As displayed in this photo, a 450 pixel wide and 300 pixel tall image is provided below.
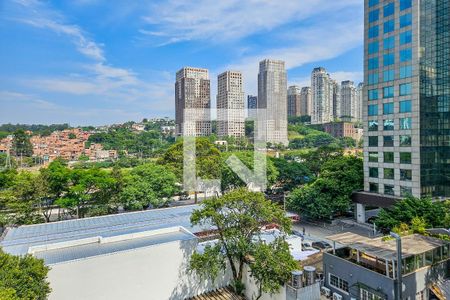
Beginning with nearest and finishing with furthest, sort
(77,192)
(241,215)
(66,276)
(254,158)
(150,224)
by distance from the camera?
(66,276) < (241,215) < (150,224) < (77,192) < (254,158)

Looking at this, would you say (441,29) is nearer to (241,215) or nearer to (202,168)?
(241,215)

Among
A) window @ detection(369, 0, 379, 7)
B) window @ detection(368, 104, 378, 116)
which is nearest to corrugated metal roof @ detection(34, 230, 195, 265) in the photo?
window @ detection(368, 104, 378, 116)

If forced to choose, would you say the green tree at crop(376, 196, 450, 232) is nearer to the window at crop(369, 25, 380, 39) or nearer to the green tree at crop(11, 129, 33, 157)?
the window at crop(369, 25, 380, 39)

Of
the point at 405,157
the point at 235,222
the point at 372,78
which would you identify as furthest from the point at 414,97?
the point at 235,222

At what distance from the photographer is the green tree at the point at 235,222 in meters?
8.55

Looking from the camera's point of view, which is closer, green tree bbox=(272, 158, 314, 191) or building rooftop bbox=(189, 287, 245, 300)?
building rooftop bbox=(189, 287, 245, 300)

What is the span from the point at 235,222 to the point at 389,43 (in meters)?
14.0

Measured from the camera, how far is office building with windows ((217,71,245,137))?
3794cm

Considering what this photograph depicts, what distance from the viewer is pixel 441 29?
15.3 m

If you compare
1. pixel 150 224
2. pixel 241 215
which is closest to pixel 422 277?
pixel 241 215

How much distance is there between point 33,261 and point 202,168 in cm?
1594

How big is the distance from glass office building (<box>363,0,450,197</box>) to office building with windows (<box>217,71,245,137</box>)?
22.1 meters

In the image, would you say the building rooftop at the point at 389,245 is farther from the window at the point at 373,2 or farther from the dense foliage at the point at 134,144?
the dense foliage at the point at 134,144

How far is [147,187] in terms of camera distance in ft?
62.1
